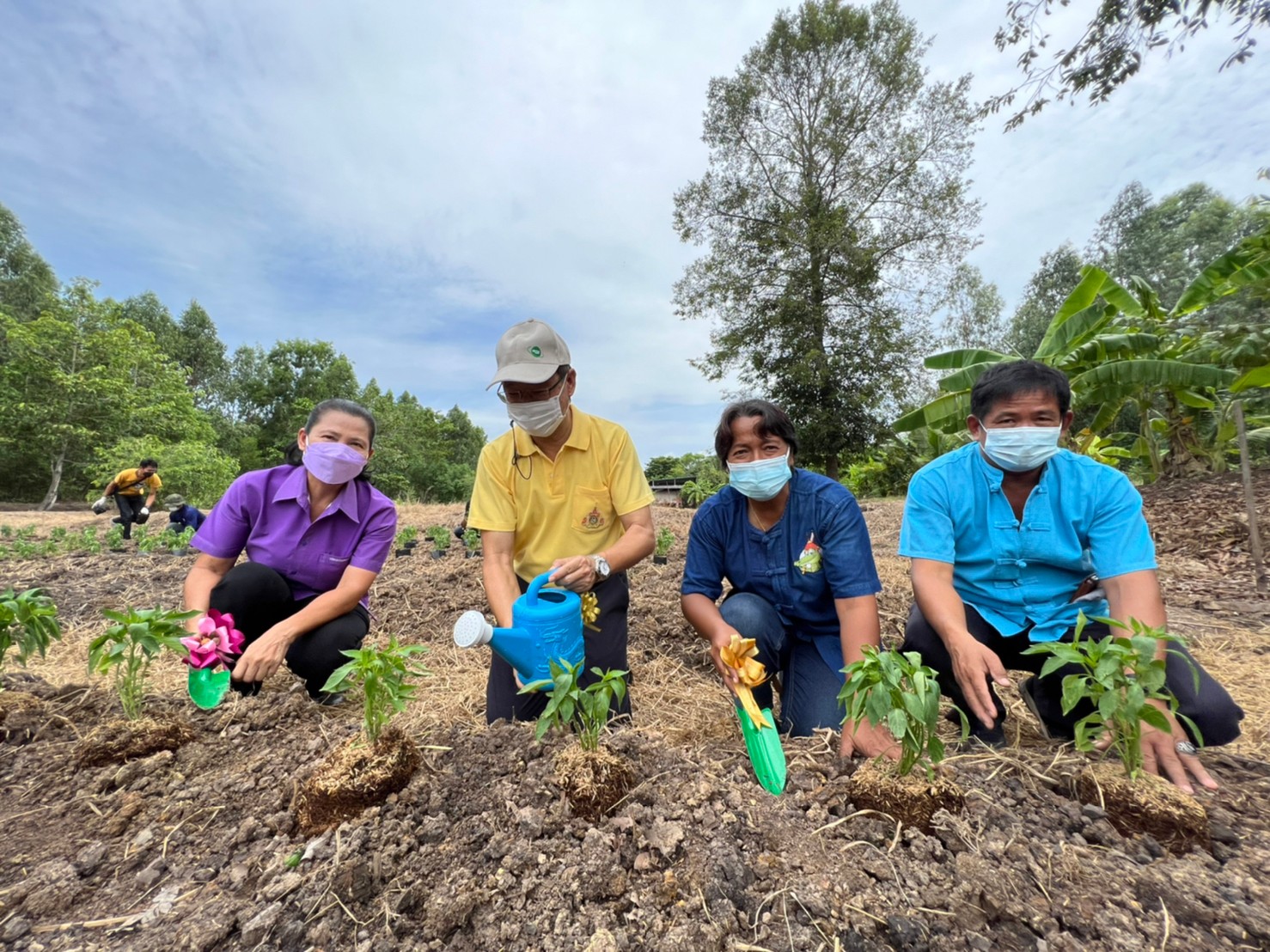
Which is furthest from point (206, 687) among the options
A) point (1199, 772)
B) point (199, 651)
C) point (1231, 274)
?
point (1231, 274)

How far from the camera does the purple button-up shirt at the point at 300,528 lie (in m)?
2.45

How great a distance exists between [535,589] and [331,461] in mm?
1166

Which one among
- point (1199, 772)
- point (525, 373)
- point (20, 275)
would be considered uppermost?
point (20, 275)

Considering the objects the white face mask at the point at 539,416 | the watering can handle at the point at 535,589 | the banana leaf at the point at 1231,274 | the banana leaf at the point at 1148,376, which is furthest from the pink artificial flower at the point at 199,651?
the banana leaf at the point at 1148,376

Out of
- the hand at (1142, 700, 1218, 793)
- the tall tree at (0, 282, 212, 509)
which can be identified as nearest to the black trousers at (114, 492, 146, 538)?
the hand at (1142, 700, 1218, 793)

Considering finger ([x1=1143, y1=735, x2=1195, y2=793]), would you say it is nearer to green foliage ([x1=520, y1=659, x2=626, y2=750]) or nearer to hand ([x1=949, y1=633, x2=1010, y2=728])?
hand ([x1=949, y1=633, x2=1010, y2=728])

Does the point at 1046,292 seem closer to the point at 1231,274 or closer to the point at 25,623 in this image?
the point at 1231,274

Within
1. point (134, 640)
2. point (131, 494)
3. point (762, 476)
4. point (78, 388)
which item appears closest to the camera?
point (134, 640)

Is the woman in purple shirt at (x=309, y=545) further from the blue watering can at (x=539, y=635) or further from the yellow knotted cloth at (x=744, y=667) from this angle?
the yellow knotted cloth at (x=744, y=667)

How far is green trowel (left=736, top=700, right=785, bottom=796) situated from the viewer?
1.46m

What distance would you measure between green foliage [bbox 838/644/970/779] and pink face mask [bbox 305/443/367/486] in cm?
207

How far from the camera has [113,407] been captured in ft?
66.1

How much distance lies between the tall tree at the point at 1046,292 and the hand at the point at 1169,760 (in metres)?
26.1

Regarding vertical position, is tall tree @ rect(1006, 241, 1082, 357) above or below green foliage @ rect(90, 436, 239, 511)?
above
